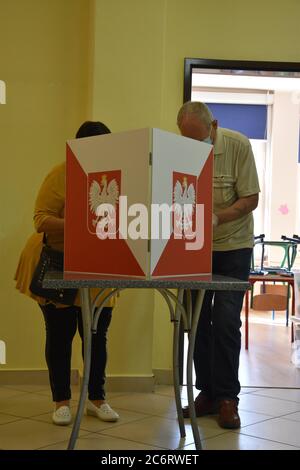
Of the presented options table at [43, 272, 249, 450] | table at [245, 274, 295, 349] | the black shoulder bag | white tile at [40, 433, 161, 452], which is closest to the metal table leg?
table at [43, 272, 249, 450]

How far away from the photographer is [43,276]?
256 cm

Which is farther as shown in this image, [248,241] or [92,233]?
[248,241]

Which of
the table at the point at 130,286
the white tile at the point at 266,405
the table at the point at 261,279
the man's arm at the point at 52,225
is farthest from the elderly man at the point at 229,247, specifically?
the table at the point at 261,279

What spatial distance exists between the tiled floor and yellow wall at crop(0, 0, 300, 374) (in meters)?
0.29

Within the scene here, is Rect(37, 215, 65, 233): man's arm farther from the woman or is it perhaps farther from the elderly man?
the elderly man

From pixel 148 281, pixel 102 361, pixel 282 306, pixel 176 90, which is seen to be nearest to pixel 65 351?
pixel 102 361

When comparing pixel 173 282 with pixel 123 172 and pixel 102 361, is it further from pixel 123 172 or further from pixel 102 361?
pixel 102 361

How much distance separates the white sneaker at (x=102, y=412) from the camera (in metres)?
2.81

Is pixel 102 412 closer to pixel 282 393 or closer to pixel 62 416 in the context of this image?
pixel 62 416

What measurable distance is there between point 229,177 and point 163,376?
1.30 m

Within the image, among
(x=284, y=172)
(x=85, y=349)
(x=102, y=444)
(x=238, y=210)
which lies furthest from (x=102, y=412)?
(x=284, y=172)
